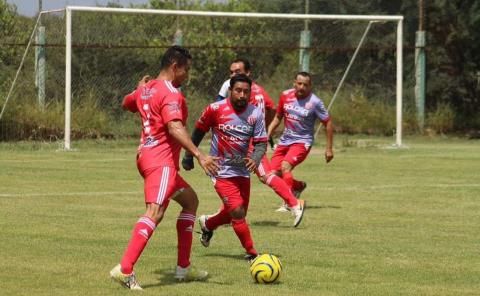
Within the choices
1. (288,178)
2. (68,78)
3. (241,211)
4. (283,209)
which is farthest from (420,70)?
(241,211)

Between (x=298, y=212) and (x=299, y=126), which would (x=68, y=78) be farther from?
(x=298, y=212)

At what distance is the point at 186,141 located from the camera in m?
9.49

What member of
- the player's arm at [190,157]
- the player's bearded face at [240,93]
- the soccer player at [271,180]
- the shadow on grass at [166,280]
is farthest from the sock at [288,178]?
the shadow on grass at [166,280]

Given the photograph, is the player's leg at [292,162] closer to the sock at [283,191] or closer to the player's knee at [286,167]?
the player's knee at [286,167]

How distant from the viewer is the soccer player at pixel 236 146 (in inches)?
434

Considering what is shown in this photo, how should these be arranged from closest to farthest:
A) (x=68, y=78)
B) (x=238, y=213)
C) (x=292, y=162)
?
1. (x=238, y=213)
2. (x=292, y=162)
3. (x=68, y=78)

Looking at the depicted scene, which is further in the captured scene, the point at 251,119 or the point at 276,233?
the point at 276,233

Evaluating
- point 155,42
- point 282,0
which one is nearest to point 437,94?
point 282,0

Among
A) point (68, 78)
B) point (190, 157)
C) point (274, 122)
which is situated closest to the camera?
point (190, 157)

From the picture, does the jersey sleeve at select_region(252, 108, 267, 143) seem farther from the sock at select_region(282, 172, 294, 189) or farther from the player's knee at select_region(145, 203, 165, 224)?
the sock at select_region(282, 172, 294, 189)

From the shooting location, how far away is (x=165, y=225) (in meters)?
14.1

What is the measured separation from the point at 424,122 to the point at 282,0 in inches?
286

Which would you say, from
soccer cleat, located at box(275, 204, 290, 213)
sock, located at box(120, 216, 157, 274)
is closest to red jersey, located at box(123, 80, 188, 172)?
sock, located at box(120, 216, 157, 274)

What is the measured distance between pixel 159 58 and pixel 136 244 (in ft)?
67.0
